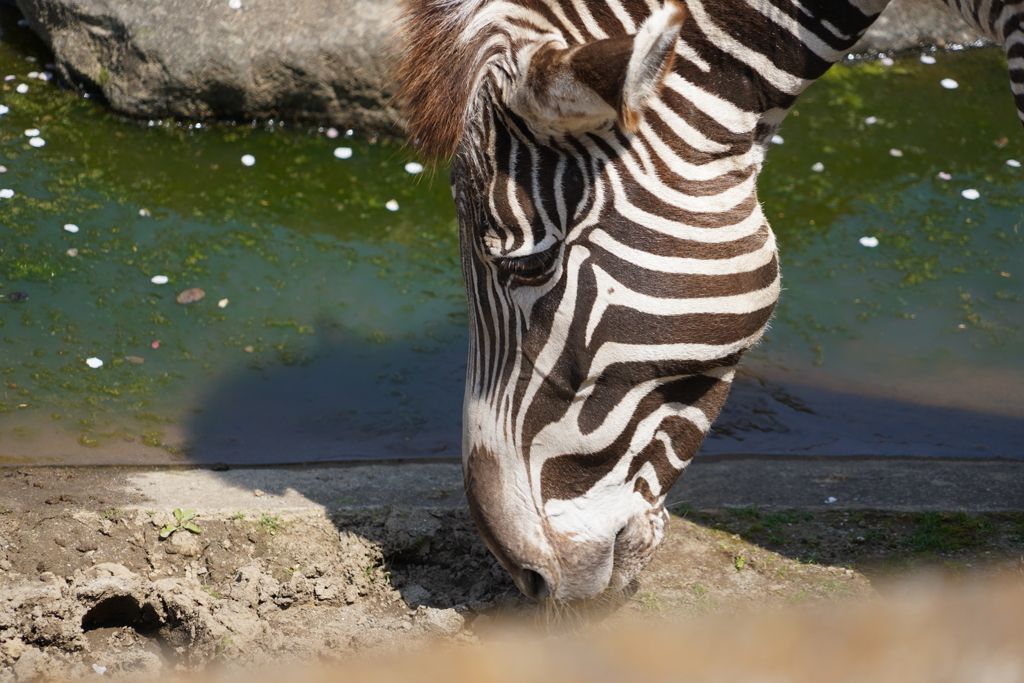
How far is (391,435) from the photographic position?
15.3ft

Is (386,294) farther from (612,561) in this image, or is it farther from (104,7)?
(104,7)

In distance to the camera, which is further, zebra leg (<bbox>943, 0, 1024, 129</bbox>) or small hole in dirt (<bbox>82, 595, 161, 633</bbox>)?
small hole in dirt (<bbox>82, 595, 161, 633</bbox>)

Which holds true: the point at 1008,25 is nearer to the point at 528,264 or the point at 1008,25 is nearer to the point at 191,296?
the point at 528,264

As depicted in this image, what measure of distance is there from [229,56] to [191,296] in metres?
2.96

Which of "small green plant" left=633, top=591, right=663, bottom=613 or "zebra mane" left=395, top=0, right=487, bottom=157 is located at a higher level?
"zebra mane" left=395, top=0, right=487, bottom=157

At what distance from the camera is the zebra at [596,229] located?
208 centimetres

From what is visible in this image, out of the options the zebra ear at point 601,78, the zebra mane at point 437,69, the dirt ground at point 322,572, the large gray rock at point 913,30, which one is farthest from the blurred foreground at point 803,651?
the large gray rock at point 913,30

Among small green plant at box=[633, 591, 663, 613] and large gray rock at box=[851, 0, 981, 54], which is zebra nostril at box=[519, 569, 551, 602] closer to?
small green plant at box=[633, 591, 663, 613]

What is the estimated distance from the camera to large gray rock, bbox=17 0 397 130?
7242 mm

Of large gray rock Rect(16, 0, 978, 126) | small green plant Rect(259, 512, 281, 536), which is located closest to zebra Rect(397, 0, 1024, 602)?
small green plant Rect(259, 512, 281, 536)

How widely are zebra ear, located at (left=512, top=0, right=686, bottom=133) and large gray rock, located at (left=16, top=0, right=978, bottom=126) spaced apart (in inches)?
221

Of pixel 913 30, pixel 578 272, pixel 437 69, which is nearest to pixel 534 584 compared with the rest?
pixel 578 272

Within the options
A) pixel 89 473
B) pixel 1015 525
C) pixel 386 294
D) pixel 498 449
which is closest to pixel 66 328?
pixel 89 473

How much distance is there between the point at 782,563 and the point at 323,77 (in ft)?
19.7
